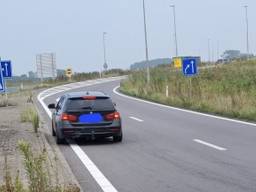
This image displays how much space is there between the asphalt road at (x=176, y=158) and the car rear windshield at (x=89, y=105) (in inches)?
37.6

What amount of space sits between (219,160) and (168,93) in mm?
27007

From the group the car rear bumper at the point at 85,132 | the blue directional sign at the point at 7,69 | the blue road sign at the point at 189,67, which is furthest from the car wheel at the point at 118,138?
the blue directional sign at the point at 7,69

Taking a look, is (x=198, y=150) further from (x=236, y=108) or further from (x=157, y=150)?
(x=236, y=108)

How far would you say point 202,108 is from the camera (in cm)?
2981

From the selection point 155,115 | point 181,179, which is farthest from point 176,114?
point 181,179

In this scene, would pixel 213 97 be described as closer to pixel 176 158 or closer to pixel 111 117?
pixel 111 117

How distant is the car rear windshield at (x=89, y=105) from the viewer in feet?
57.1

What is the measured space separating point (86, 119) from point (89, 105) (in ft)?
1.43

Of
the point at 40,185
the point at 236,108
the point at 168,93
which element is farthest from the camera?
the point at 168,93

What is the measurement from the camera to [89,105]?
57.5 ft

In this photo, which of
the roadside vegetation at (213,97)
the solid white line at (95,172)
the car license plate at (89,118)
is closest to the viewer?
Result: the solid white line at (95,172)

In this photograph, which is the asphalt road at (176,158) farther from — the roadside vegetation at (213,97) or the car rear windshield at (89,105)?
the roadside vegetation at (213,97)

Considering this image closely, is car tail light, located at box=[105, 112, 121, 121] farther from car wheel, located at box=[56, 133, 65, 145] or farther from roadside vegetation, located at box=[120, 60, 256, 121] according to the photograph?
roadside vegetation, located at box=[120, 60, 256, 121]

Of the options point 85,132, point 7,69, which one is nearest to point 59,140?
point 85,132
